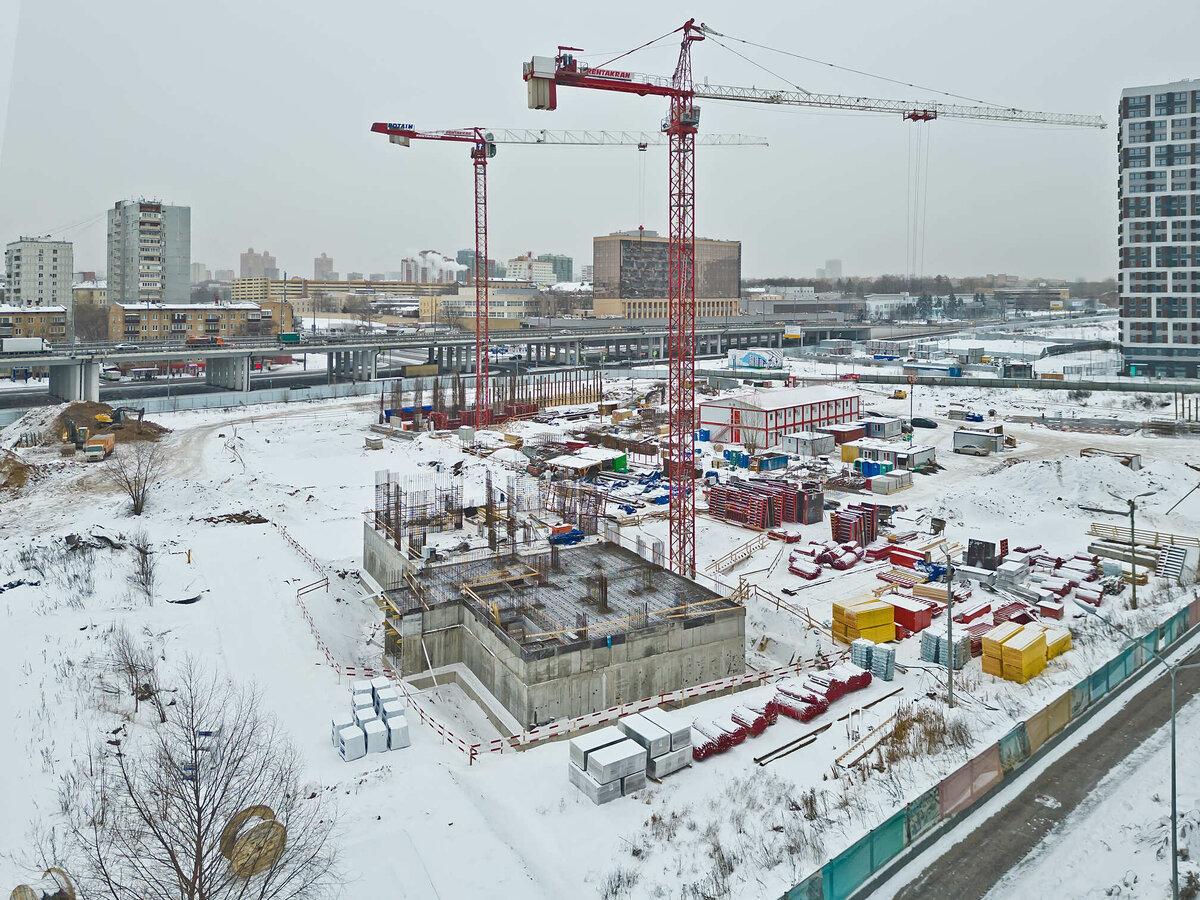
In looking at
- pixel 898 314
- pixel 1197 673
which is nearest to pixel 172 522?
pixel 1197 673

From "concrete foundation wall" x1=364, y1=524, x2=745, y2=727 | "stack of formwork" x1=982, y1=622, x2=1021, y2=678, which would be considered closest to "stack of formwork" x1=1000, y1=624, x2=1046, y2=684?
"stack of formwork" x1=982, y1=622, x2=1021, y2=678

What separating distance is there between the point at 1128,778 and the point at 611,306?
107m

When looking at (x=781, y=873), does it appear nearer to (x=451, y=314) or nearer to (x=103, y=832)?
(x=103, y=832)

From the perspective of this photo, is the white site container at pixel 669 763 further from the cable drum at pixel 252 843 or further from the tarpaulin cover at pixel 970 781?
the cable drum at pixel 252 843

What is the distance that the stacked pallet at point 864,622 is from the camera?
1928 cm

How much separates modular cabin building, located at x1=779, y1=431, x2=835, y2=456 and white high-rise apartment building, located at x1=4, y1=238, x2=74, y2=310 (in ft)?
311

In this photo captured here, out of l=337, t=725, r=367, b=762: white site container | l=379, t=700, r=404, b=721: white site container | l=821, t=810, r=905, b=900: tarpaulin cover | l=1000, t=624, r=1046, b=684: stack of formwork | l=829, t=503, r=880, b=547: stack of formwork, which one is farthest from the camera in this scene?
l=829, t=503, r=880, b=547: stack of formwork

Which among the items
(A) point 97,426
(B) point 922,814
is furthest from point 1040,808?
(A) point 97,426

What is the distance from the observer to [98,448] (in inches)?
1527

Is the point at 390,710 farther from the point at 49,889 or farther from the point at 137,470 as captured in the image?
the point at 137,470

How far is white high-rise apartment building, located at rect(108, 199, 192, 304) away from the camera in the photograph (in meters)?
107

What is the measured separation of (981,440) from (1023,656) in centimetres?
2649

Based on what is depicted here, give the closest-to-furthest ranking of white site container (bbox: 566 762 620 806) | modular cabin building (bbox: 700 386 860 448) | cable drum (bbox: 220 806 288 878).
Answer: cable drum (bbox: 220 806 288 878) → white site container (bbox: 566 762 620 806) → modular cabin building (bbox: 700 386 860 448)

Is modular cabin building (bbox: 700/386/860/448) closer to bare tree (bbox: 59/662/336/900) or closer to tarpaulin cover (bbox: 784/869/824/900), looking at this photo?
bare tree (bbox: 59/662/336/900)
